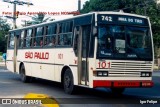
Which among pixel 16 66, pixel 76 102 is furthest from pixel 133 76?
pixel 16 66

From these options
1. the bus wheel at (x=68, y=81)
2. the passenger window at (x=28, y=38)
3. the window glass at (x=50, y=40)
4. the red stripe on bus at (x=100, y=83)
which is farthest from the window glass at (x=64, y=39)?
the passenger window at (x=28, y=38)

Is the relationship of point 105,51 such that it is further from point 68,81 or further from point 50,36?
point 50,36

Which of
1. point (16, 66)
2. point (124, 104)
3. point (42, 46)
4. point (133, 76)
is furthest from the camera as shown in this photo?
point (16, 66)

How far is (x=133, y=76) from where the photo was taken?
13086 mm

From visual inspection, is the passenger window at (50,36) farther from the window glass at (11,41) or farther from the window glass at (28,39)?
the window glass at (11,41)

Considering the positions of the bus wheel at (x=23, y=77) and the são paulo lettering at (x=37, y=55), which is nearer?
the são paulo lettering at (x=37, y=55)

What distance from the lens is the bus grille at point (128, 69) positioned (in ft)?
41.8

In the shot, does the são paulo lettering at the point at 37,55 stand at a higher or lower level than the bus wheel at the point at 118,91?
higher

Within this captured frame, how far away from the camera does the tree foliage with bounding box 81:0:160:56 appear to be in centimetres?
4359

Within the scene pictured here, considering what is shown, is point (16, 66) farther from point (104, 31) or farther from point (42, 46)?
point (104, 31)

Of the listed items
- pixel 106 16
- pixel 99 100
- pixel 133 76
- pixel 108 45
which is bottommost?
pixel 99 100

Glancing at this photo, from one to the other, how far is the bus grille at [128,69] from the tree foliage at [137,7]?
83.9ft

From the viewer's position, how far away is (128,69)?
42.6 feet

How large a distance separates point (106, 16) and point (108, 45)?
1.05 metres
